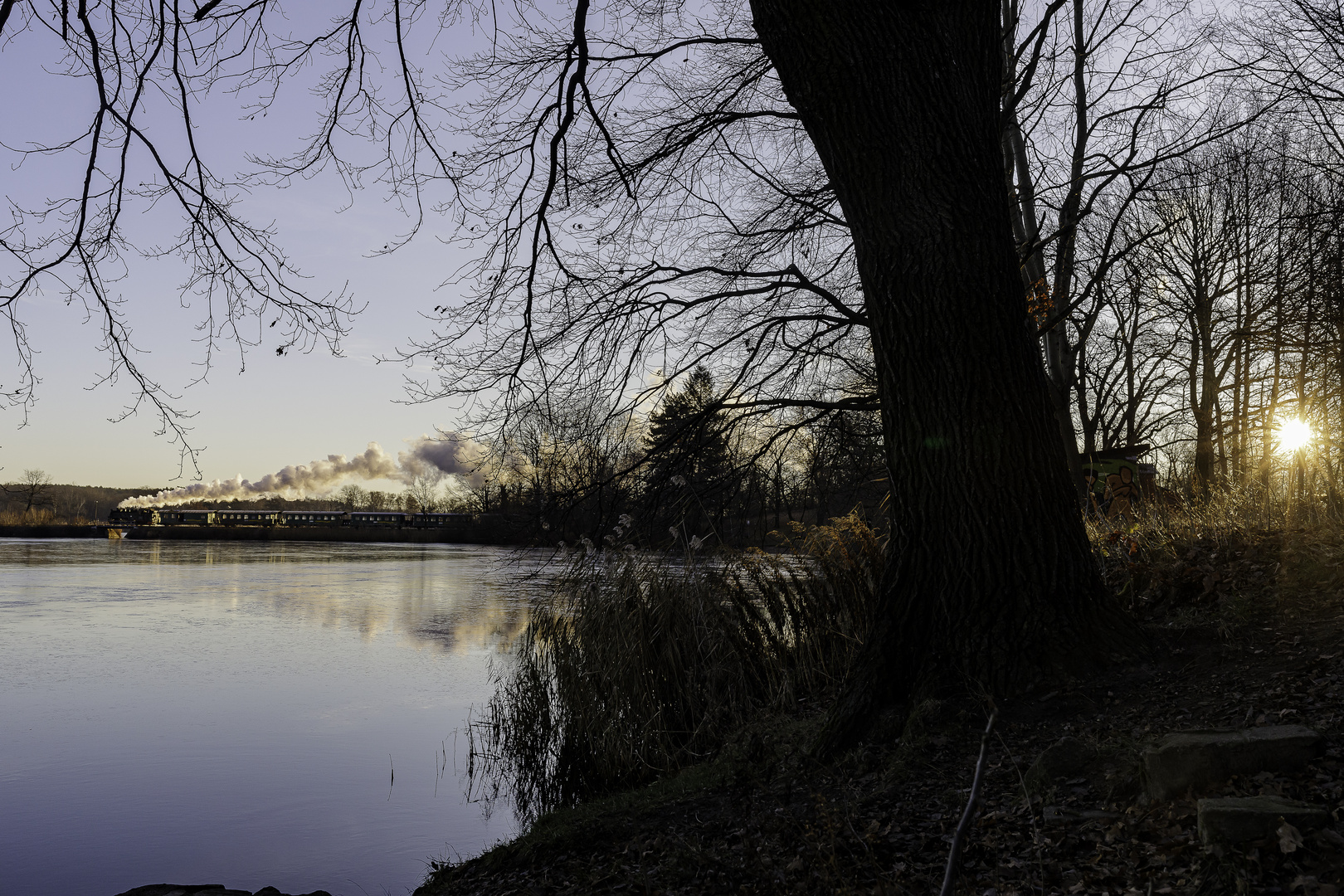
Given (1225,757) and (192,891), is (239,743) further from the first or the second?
(1225,757)

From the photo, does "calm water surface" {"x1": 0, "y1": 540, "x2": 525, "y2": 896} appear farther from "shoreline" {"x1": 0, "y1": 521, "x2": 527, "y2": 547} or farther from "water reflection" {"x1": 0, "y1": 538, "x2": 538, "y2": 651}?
"shoreline" {"x1": 0, "y1": 521, "x2": 527, "y2": 547}

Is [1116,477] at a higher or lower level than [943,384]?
lower

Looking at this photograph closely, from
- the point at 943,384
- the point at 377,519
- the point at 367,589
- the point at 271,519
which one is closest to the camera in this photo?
the point at 943,384

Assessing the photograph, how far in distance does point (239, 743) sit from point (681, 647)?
5.61 m

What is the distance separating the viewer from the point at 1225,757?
3207 millimetres

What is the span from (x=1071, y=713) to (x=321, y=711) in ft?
32.5

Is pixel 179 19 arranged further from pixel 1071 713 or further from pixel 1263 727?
pixel 1263 727

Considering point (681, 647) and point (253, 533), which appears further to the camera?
point (253, 533)

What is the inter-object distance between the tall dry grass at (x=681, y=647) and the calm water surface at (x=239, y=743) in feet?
3.25

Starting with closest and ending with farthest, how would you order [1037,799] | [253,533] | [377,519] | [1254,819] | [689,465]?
1. [1254,819]
2. [1037,799]
3. [689,465]
4. [253,533]
5. [377,519]

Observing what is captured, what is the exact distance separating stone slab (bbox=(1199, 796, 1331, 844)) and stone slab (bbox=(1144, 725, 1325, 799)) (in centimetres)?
34

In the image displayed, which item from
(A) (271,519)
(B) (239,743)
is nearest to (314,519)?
(A) (271,519)

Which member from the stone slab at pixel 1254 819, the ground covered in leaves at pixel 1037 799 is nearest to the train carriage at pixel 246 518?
the ground covered in leaves at pixel 1037 799

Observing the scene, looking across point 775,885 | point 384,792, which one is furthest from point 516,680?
point 775,885
